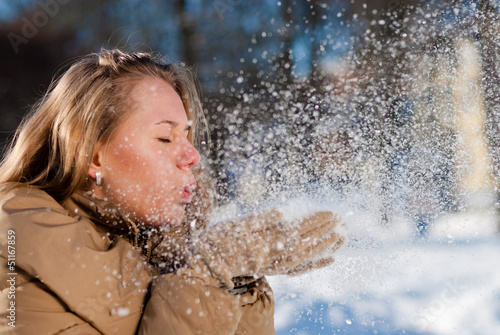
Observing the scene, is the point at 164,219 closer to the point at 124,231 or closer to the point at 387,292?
the point at 124,231

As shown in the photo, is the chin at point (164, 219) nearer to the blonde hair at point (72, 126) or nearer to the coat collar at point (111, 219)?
the coat collar at point (111, 219)

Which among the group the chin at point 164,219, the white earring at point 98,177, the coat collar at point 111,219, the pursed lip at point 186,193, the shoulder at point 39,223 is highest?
the pursed lip at point 186,193

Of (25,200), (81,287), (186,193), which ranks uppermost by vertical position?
(186,193)

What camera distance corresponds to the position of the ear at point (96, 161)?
29.7 inches

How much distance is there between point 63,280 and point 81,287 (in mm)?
26

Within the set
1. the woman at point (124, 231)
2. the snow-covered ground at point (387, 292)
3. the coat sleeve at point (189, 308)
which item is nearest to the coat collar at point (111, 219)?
the woman at point (124, 231)

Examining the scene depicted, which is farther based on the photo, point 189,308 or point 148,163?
point 148,163

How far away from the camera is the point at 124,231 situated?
2.42 feet

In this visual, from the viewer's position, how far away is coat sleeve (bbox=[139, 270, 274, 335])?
23.6 inches

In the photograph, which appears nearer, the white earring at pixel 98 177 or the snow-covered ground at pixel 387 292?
the white earring at pixel 98 177

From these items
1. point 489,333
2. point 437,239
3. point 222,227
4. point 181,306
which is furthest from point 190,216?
point 437,239

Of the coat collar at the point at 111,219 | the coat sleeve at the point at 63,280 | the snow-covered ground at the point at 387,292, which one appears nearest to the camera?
the coat sleeve at the point at 63,280

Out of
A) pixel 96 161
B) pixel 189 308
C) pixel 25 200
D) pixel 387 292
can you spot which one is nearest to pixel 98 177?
pixel 96 161

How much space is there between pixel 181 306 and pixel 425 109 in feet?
6.99
